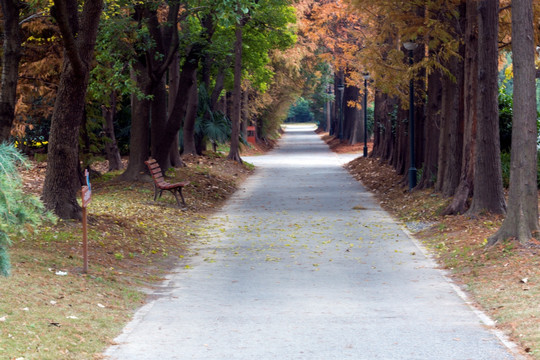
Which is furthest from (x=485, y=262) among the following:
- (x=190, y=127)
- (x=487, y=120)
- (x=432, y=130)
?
(x=190, y=127)

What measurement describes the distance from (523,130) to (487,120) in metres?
3.09

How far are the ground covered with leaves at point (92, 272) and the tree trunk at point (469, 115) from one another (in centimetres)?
582

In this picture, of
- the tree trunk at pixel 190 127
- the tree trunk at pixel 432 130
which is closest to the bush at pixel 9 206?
the tree trunk at pixel 432 130

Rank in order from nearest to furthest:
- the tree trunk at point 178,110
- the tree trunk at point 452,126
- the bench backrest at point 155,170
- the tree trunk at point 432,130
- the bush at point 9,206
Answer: the bush at point 9,206, the tree trunk at point 452,126, the bench backrest at point 155,170, the tree trunk at point 432,130, the tree trunk at point 178,110

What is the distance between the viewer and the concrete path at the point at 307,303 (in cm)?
722

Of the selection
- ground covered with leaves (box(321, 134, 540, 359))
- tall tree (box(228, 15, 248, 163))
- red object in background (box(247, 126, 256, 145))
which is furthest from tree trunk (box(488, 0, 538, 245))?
red object in background (box(247, 126, 256, 145))

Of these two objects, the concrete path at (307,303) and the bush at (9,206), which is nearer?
the bush at (9,206)

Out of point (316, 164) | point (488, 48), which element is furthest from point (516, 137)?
point (316, 164)

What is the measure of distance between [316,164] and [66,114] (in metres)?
25.8

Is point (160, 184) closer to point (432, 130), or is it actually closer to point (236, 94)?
point (432, 130)

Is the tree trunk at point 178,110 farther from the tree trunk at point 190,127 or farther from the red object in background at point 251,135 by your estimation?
the red object in background at point 251,135

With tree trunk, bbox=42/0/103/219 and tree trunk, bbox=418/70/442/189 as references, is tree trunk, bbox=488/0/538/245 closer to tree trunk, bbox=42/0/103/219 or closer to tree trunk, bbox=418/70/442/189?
tree trunk, bbox=42/0/103/219

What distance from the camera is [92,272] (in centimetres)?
1055

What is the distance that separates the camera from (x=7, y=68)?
13922mm
